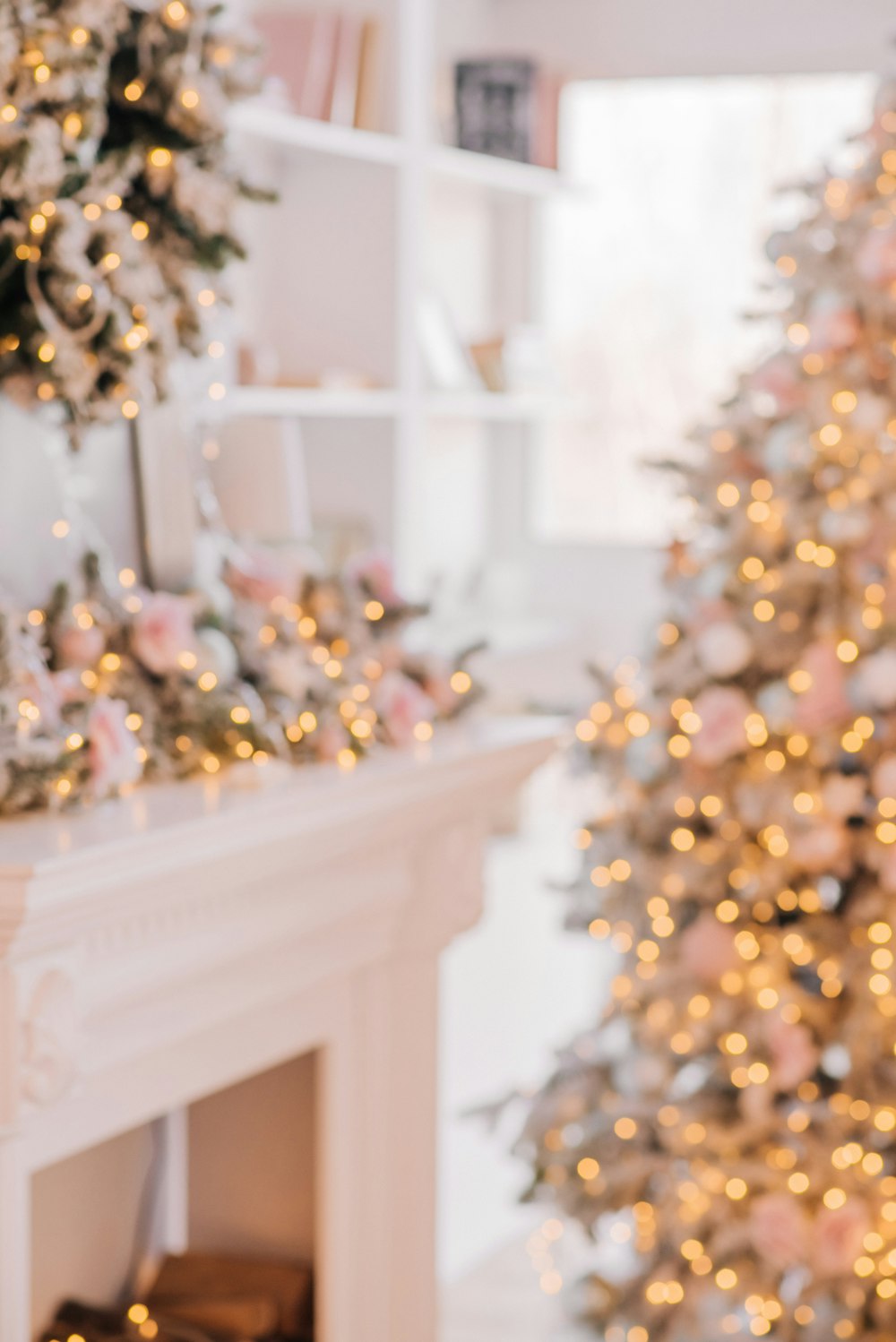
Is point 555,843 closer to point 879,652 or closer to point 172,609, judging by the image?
point 879,652

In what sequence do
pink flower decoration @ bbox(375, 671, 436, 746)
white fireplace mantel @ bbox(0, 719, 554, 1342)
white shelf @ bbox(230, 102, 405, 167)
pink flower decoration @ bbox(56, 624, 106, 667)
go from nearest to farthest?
1. white fireplace mantel @ bbox(0, 719, 554, 1342)
2. pink flower decoration @ bbox(56, 624, 106, 667)
3. pink flower decoration @ bbox(375, 671, 436, 746)
4. white shelf @ bbox(230, 102, 405, 167)

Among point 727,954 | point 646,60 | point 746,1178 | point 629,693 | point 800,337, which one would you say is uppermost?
point 646,60

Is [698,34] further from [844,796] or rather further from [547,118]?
[844,796]

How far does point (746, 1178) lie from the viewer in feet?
10.3

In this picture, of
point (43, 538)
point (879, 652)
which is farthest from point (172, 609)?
point (879, 652)

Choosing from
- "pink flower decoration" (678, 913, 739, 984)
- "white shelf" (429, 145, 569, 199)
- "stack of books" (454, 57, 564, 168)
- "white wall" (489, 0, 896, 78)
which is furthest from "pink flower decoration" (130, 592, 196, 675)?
"white wall" (489, 0, 896, 78)

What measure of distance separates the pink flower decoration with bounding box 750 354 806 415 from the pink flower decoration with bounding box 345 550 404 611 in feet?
2.72

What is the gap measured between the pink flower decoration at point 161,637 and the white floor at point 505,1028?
1936 millimetres

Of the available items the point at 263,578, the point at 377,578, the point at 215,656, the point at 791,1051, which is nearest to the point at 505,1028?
the point at 791,1051

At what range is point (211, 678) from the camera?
222 cm

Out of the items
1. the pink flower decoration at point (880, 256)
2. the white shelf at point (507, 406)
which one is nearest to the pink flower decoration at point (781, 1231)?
the pink flower decoration at point (880, 256)

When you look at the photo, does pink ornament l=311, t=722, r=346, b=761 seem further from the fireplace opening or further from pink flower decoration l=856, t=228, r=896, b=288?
pink flower decoration l=856, t=228, r=896, b=288

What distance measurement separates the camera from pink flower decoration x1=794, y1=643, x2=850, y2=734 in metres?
3.06

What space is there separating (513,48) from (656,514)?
118 centimetres
